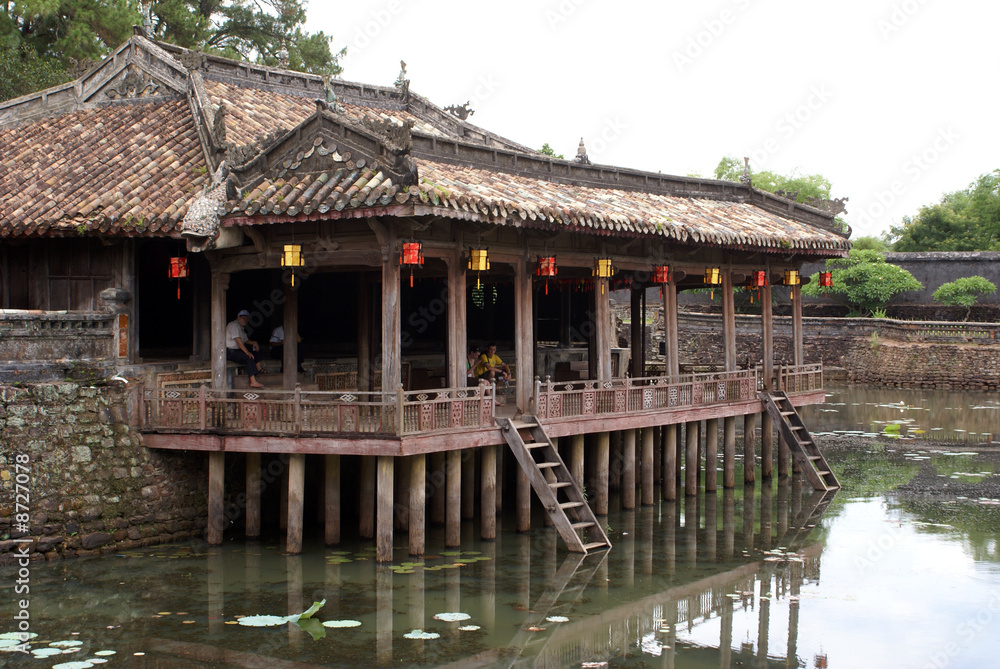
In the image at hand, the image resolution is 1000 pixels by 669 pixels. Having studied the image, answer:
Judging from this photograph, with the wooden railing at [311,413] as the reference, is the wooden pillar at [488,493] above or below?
below

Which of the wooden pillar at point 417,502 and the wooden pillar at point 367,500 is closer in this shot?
the wooden pillar at point 417,502

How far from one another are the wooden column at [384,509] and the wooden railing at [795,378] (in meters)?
9.58

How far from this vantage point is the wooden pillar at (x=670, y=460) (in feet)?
63.7

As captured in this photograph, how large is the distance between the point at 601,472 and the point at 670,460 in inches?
103

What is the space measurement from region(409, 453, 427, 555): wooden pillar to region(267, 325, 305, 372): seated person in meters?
3.63

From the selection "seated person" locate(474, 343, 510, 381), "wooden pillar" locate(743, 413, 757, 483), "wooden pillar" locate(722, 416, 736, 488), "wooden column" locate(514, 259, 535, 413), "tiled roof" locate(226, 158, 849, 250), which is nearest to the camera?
"tiled roof" locate(226, 158, 849, 250)

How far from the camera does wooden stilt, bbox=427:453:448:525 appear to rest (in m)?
16.3

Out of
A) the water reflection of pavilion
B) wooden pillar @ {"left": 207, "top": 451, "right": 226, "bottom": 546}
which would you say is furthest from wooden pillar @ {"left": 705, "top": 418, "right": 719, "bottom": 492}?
wooden pillar @ {"left": 207, "top": 451, "right": 226, "bottom": 546}

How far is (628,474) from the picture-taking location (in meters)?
18.5

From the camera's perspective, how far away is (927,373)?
41188 mm

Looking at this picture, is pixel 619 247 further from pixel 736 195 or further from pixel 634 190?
pixel 736 195

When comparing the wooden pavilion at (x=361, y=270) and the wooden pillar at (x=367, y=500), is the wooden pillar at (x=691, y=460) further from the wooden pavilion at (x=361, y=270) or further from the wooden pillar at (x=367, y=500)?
the wooden pillar at (x=367, y=500)

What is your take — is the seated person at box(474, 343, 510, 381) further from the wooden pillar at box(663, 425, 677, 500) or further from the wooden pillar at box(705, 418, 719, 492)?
the wooden pillar at box(705, 418, 719, 492)

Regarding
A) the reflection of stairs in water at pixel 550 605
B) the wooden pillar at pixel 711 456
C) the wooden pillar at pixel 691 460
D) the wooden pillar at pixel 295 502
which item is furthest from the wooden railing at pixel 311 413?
the wooden pillar at pixel 711 456
